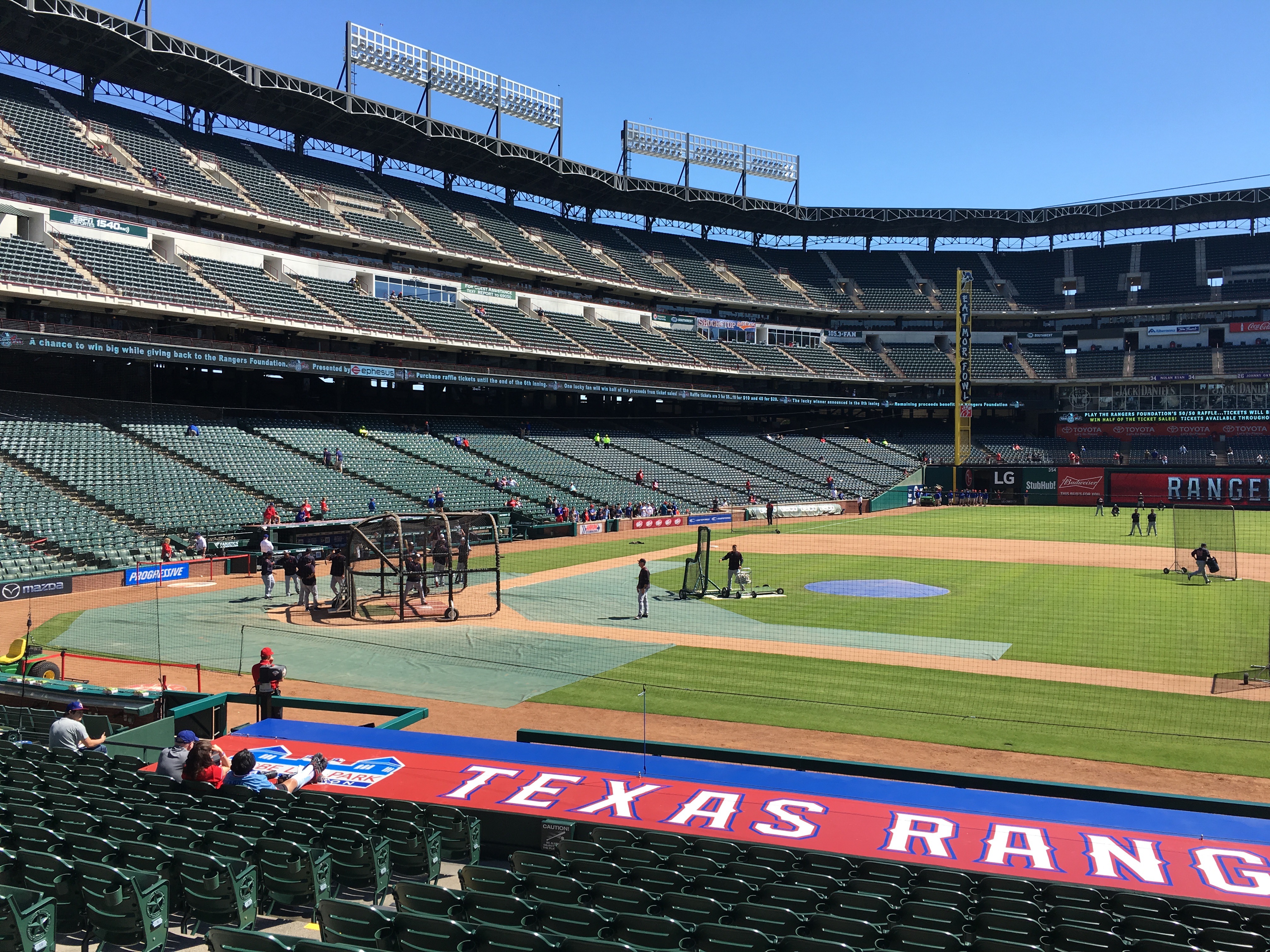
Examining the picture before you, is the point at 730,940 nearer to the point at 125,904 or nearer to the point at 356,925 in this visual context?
the point at 356,925

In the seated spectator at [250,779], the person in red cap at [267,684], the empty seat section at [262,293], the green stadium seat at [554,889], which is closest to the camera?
the green stadium seat at [554,889]

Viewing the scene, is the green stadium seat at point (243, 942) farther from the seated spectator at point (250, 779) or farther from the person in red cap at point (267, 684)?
the person in red cap at point (267, 684)

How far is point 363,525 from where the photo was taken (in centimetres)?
2475

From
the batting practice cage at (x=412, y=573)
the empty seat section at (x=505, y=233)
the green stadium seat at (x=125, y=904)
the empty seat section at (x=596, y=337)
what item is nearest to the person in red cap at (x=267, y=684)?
the green stadium seat at (x=125, y=904)

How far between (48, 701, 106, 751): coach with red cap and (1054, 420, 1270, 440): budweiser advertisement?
81.3 metres

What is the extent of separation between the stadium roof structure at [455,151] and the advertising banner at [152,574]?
30.6 meters

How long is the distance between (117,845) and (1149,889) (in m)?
9.27

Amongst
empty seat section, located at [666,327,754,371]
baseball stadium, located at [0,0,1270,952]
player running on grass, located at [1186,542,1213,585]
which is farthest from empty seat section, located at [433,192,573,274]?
player running on grass, located at [1186,542,1213,585]

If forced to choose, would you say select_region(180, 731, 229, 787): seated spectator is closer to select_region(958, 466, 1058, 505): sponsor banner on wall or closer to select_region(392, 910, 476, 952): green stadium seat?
select_region(392, 910, 476, 952): green stadium seat

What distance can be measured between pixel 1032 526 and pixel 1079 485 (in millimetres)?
20848

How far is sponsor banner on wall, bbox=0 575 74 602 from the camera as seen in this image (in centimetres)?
2558

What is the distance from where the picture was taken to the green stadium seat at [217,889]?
21.5 ft

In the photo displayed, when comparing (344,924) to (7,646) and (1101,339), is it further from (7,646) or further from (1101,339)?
(1101,339)

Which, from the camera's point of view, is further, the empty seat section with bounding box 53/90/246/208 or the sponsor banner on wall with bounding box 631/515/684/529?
the sponsor banner on wall with bounding box 631/515/684/529
